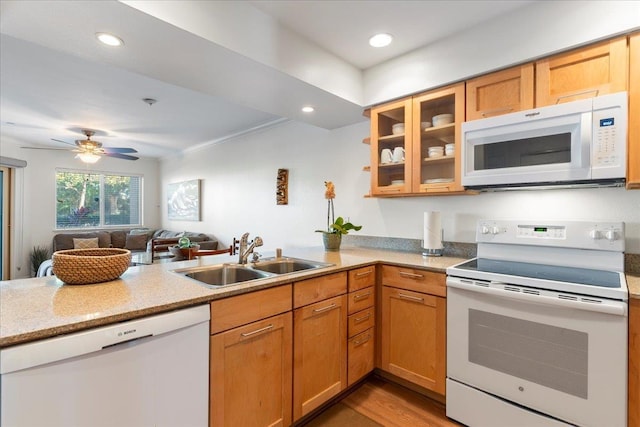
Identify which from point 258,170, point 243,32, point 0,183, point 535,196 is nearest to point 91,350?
point 243,32

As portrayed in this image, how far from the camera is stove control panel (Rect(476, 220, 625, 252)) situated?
168 cm

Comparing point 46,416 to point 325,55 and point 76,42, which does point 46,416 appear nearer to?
point 76,42

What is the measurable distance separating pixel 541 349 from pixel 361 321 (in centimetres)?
100

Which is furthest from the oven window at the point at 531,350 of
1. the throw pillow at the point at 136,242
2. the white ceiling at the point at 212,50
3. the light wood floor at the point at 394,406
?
the throw pillow at the point at 136,242

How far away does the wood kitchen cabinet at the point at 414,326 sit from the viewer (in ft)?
6.22

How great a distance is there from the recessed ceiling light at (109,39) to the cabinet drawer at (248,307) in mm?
1411

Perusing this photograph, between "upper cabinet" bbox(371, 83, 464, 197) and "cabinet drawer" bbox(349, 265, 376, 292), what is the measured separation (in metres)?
0.68

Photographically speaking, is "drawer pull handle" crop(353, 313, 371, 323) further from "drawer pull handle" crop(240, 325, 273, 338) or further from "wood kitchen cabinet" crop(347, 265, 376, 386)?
"drawer pull handle" crop(240, 325, 273, 338)

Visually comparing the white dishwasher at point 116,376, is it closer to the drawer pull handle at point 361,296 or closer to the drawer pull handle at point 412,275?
the drawer pull handle at point 361,296

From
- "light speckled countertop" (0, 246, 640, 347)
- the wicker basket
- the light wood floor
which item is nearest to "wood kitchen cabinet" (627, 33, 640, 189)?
"light speckled countertop" (0, 246, 640, 347)

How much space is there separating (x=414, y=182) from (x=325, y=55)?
1.15 m

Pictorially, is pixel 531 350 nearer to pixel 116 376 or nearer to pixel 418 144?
pixel 418 144

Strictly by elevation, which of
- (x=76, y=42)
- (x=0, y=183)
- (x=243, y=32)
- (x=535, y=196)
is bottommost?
(x=535, y=196)

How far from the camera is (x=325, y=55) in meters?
2.28
